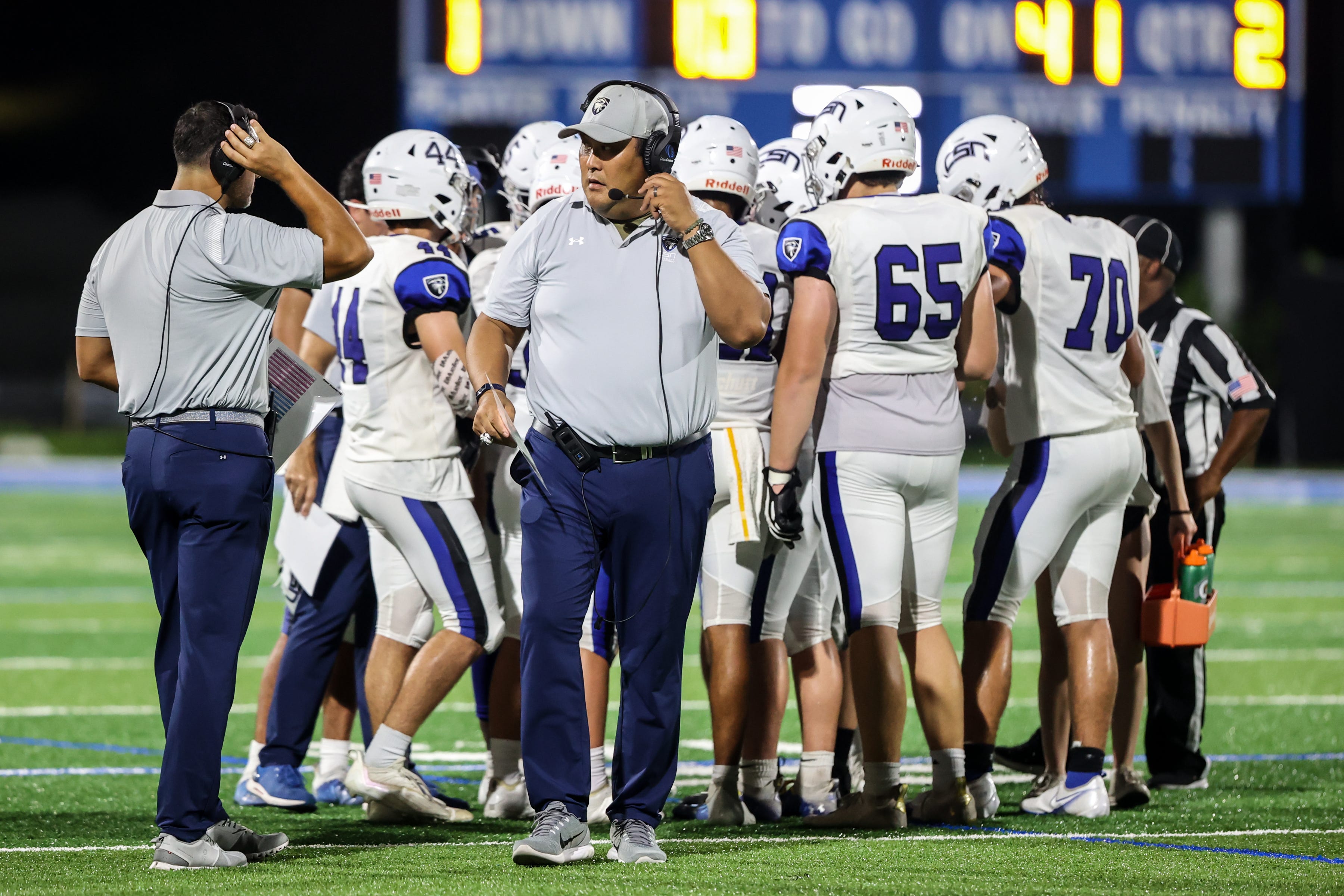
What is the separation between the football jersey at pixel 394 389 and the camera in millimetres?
5500

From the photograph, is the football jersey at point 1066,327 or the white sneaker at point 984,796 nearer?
the white sneaker at point 984,796

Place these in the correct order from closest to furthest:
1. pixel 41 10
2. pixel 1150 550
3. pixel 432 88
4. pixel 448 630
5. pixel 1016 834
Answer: pixel 1016 834 → pixel 448 630 → pixel 1150 550 → pixel 432 88 → pixel 41 10

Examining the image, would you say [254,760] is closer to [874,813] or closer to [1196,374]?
[874,813]

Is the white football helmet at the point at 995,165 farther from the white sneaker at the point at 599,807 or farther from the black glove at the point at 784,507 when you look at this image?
the white sneaker at the point at 599,807

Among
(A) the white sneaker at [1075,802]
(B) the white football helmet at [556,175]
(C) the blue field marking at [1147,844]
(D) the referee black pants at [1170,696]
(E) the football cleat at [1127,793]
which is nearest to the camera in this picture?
(C) the blue field marking at [1147,844]

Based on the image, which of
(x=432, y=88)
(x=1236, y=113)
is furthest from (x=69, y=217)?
(x=1236, y=113)

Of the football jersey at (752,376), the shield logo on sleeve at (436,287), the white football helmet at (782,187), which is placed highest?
the white football helmet at (782,187)

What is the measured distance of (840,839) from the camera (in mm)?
4902

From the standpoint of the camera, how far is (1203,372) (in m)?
6.25

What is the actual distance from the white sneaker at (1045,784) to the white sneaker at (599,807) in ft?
4.27

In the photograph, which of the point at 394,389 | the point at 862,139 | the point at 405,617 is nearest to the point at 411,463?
the point at 394,389

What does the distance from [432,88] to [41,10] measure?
77.2ft

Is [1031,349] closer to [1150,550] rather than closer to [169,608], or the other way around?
[1150,550]

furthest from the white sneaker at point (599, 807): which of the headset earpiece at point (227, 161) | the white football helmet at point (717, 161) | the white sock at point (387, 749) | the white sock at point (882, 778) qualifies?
the headset earpiece at point (227, 161)
